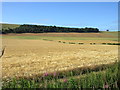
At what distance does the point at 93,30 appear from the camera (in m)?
81.6

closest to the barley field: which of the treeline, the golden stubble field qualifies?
the golden stubble field

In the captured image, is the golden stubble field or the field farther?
the golden stubble field

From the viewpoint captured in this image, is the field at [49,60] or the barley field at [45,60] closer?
the field at [49,60]

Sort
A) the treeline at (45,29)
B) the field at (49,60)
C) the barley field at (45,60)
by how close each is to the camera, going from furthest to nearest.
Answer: the treeline at (45,29), the barley field at (45,60), the field at (49,60)

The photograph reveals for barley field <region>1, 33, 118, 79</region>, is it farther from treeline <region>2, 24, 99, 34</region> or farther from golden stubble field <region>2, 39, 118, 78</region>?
treeline <region>2, 24, 99, 34</region>

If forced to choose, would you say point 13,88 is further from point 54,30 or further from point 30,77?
point 54,30

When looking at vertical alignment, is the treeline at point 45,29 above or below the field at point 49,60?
above

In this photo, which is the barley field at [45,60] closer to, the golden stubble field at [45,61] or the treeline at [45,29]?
the golden stubble field at [45,61]

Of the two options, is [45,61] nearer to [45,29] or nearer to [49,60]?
[49,60]

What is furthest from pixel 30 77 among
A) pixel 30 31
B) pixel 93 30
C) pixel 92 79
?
Result: pixel 93 30

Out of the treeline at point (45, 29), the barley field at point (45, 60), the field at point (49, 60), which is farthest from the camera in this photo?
the treeline at point (45, 29)

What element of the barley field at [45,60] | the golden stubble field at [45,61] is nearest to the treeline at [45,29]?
the barley field at [45,60]

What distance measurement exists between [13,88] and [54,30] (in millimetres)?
74898

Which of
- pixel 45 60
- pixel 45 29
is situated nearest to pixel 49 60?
pixel 45 60
